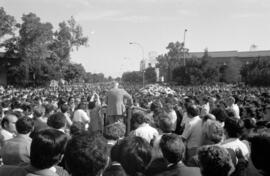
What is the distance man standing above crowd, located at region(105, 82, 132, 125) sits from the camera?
9.79 m

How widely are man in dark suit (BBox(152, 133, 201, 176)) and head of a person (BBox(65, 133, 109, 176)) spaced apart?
1.10 m

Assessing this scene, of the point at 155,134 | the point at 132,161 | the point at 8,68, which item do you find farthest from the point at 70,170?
the point at 8,68

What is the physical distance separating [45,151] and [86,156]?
481mm

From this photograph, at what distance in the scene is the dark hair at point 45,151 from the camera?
3121 mm

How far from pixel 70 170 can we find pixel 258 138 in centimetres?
168

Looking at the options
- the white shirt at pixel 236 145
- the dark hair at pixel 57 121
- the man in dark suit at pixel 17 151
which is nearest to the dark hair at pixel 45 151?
the man in dark suit at pixel 17 151

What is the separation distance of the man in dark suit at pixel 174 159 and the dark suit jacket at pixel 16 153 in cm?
180

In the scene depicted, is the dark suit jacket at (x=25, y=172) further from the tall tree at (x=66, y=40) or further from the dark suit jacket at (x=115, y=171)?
the tall tree at (x=66, y=40)

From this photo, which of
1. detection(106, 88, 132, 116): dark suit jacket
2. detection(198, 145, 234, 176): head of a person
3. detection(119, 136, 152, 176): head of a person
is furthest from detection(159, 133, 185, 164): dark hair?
detection(106, 88, 132, 116): dark suit jacket

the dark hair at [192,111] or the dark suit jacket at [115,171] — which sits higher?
the dark hair at [192,111]

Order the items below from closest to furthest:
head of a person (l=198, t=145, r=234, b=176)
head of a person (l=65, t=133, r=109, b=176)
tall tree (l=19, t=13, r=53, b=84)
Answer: head of a person (l=65, t=133, r=109, b=176) → head of a person (l=198, t=145, r=234, b=176) → tall tree (l=19, t=13, r=53, b=84)

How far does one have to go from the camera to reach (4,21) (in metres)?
64.7

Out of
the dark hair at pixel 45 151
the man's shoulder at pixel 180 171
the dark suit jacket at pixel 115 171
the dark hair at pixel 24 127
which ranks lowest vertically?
the man's shoulder at pixel 180 171

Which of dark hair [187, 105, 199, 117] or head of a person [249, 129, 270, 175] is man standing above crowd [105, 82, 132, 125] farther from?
head of a person [249, 129, 270, 175]
